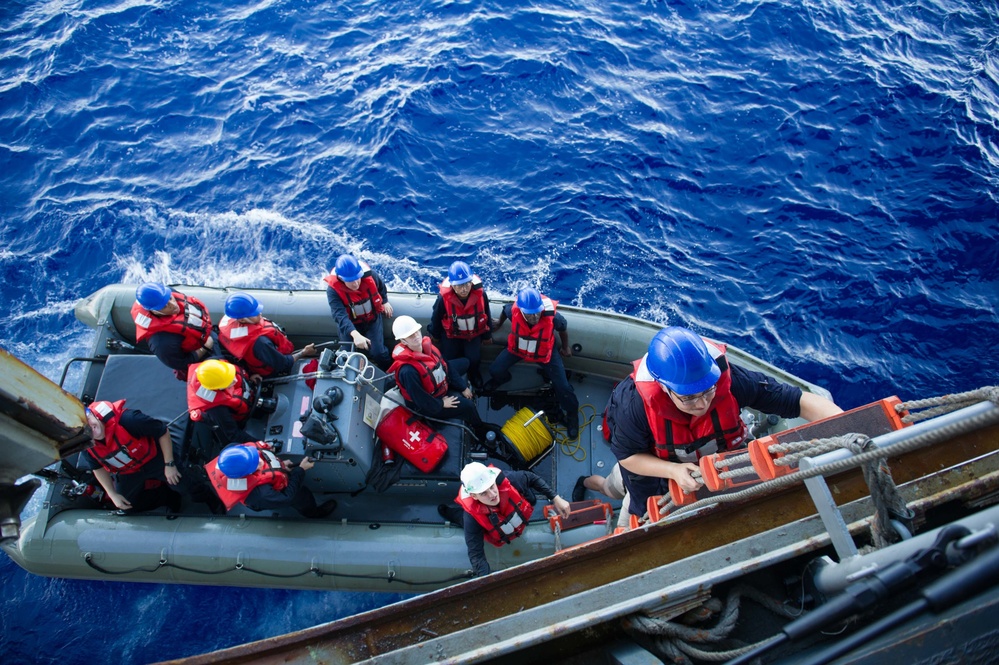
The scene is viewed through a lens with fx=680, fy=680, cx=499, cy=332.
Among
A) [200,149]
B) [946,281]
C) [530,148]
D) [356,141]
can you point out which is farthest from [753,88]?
[200,149]

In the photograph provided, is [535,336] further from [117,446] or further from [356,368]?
[117,446]

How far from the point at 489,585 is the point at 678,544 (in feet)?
2.21

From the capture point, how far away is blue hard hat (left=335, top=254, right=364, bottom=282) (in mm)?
5621

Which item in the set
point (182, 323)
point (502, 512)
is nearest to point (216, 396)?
point (182, 323)

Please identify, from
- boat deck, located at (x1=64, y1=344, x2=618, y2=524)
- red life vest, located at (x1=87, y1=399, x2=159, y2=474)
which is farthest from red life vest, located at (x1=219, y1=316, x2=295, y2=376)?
red life vest, located at (x1=87, y1=399, x2=159, y2=474)

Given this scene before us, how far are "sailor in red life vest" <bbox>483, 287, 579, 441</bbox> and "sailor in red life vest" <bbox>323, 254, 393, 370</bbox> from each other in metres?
1.03

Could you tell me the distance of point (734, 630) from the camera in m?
2.20

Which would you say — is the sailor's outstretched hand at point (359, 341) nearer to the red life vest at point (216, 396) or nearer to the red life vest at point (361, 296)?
the red life vest at point (361, 296)

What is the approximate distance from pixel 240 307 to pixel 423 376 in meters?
1.58

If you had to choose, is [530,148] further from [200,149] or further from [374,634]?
[374,634]

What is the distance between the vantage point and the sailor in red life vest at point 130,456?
493cm

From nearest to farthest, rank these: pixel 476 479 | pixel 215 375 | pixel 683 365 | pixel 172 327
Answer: pixel 683 365
pixel 476 479
pixel 215 375
pixel 172 327

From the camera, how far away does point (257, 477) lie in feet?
15.4

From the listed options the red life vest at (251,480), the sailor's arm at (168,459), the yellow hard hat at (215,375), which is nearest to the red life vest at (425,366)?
the red life vest at (251,480)
